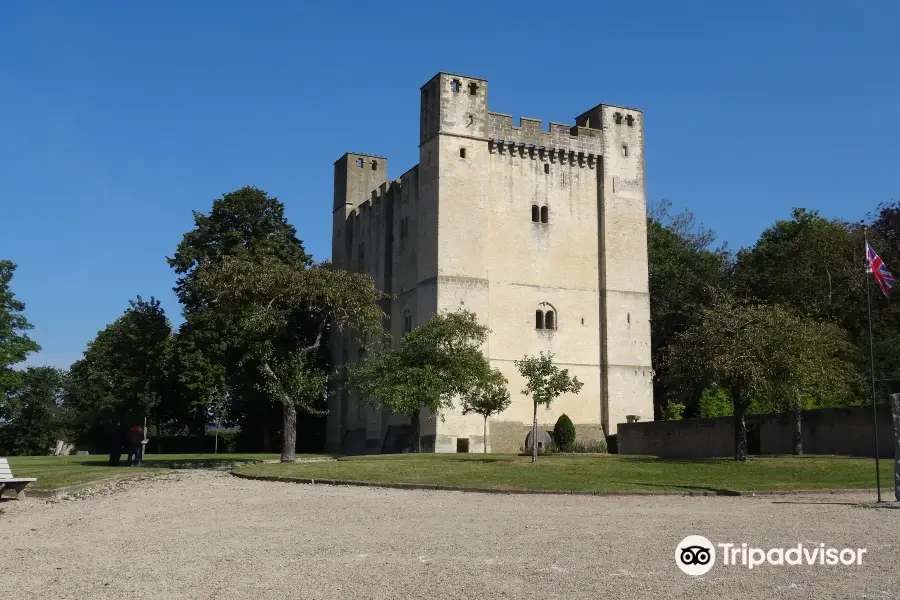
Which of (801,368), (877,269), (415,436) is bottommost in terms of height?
(415,436)

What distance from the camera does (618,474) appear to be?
2361cm

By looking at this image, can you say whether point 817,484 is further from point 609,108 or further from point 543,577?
point 609,108

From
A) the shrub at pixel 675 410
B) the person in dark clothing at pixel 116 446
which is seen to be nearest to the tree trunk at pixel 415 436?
the person in dark clothing at pixel 116 446

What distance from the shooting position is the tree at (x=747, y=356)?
91.6 ft

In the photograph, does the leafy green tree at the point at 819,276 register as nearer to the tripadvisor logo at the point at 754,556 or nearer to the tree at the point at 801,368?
the tree at the point at 801,368

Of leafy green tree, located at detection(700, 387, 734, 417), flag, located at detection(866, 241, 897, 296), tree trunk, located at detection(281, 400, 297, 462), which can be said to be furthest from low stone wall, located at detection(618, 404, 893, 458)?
tree trunk, located at detection(281, 400, 297, 462)

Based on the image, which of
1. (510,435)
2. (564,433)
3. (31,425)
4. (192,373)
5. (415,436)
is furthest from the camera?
(31,425)

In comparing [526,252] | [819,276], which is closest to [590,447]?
[526,252]

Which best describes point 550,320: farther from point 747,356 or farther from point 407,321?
point 747,356

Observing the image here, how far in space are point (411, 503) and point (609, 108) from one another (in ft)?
117

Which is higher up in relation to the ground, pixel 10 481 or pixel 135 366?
pixel 135 366

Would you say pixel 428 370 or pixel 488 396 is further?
pixel 488 396

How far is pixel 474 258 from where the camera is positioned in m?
44.4

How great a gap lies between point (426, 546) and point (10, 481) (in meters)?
10.2
